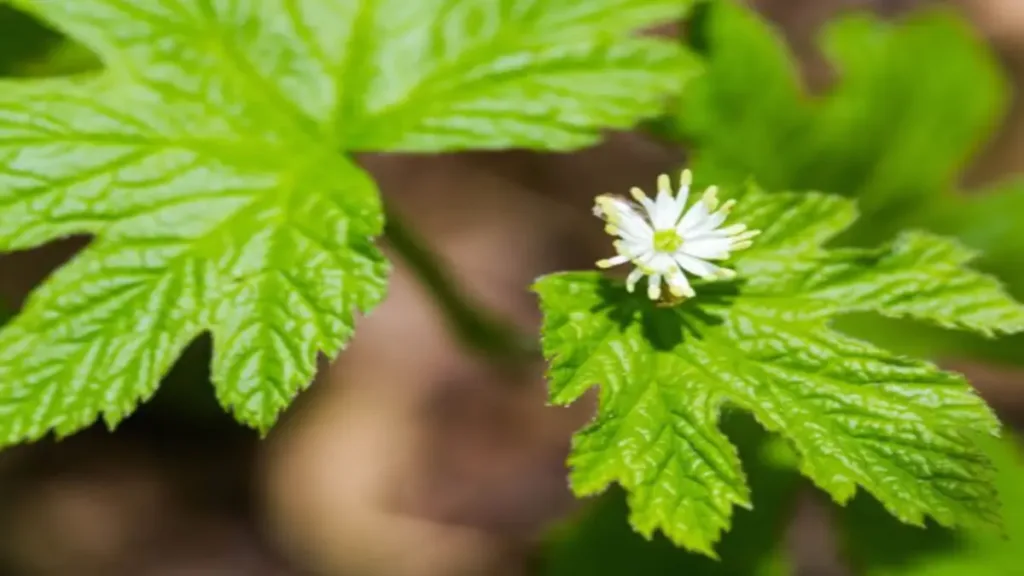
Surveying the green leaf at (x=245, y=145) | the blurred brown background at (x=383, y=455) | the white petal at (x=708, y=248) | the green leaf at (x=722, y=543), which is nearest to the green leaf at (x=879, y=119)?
the green leaf at (x=245, y=145)

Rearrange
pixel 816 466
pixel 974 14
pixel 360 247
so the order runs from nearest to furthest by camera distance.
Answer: pixel 816 466 < pixel 360 247 < pixel 974 14

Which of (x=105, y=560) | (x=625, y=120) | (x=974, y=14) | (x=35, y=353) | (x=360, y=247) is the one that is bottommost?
(x=105, y=560)

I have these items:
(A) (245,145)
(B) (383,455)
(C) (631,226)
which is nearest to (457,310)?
(A) (245,145)

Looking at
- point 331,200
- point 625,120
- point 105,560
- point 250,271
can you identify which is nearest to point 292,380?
point 250,271

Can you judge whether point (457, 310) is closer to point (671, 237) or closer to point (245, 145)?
point (245, 145)

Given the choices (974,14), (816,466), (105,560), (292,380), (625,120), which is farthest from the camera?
(974,14)

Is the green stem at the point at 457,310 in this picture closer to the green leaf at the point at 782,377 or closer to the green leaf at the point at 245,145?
the green leaf at the point at 245,145

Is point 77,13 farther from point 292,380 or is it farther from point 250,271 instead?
point 292,380

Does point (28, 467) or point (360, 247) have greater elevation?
point (360, 247)
